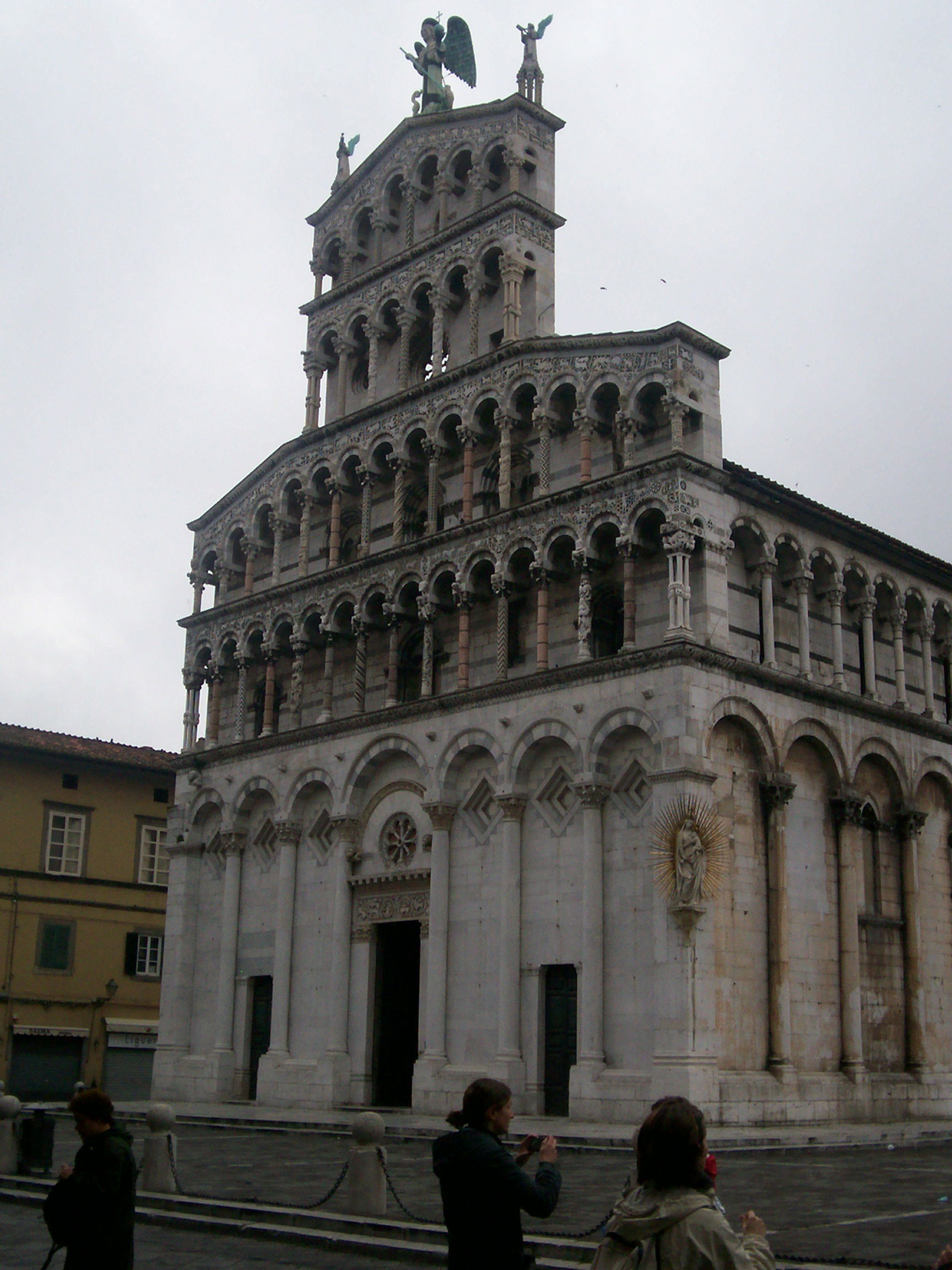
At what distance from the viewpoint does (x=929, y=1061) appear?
29.7 metres

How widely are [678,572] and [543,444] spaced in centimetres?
523

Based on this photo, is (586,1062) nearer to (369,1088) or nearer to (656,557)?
(369,1088)

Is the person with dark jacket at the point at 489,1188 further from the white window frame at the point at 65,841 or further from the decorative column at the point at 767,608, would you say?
the white window frame at the point at 65,841

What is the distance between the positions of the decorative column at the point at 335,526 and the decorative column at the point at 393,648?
9.94 ft

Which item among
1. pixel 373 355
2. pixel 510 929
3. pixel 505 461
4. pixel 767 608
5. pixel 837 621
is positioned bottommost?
pixel 510 929

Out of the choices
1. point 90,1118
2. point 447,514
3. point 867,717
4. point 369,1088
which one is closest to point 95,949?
point 369,1088

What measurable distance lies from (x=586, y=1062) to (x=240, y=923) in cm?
1205

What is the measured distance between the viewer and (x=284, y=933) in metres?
33.1

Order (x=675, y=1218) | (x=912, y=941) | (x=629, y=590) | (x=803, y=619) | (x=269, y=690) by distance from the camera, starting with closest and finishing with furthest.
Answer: (x=675, y=1218) → (x=629, y=590) → (x=803, y=619) → (x=912, y=941) → (x=269, y=690)

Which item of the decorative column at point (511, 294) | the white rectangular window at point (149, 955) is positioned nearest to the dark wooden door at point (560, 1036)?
the decorative column at point (511, 294)

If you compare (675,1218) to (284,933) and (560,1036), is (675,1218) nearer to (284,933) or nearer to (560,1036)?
(560,1036)

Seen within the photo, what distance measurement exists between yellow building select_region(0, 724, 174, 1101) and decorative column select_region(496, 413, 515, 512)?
59.7ft

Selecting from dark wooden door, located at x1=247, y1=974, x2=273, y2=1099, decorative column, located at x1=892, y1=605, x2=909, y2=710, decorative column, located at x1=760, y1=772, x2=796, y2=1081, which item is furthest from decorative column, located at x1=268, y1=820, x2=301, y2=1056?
decorative column, located at x1=892, y1=605, x2=909, y2=710

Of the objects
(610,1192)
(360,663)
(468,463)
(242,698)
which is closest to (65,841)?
(242,698)
